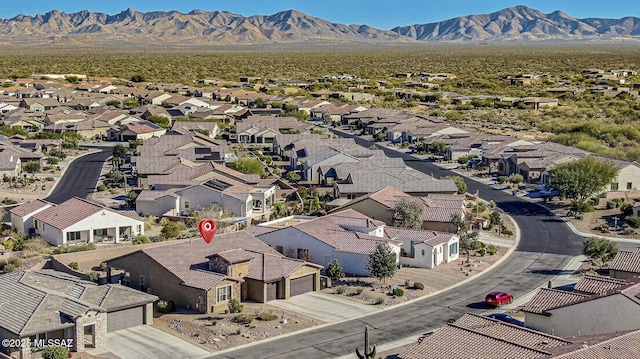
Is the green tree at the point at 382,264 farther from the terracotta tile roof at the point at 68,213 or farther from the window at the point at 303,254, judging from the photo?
the terracotta tile roof at the point at 68,213

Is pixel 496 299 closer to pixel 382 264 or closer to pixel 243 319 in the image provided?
pixel 382 264

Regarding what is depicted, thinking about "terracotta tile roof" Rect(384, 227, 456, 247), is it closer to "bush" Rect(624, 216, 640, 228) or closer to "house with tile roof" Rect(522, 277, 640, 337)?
"house with tile roof" Rect(522, 277, 640, 337)

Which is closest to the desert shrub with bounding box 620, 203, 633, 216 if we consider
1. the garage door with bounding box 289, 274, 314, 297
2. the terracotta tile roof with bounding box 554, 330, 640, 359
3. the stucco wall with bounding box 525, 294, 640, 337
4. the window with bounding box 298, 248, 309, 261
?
the window with bounding box 298, 248, 309, 261

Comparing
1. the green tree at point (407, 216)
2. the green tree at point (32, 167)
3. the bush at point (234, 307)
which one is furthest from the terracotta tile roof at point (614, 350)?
the green tree at point (32, 167)

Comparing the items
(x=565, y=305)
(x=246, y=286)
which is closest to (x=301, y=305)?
(x=246, y=286)

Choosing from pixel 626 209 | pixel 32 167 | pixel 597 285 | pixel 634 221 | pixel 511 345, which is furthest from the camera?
pixel 32 167

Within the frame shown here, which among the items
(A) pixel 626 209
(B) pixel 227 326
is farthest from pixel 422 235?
(A) pixel 626 209
